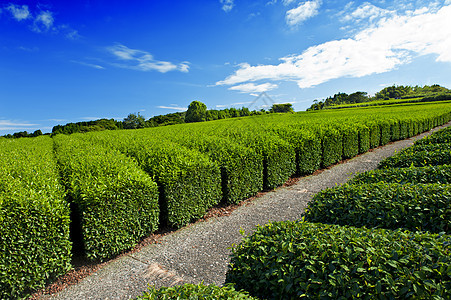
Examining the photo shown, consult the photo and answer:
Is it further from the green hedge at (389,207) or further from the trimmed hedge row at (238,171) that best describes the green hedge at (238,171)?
the green hedge at (389,207)

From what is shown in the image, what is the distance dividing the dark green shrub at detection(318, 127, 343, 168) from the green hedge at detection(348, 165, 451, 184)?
21.2ft

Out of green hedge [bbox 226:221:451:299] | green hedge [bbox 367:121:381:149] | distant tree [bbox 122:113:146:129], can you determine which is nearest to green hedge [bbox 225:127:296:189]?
green hedge [bbox 226:221:451:299]

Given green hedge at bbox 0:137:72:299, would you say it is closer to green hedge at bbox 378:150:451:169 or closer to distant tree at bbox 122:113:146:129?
green hedge at bbox 378:150:451:169

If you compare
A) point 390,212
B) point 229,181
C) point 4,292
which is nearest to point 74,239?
point 4,292

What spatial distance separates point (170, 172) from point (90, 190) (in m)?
1.92

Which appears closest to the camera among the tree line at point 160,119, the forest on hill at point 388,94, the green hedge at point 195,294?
the green hedge at point 195,294

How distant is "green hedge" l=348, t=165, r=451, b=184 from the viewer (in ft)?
17.4

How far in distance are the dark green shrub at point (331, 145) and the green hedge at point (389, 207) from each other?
7.97m

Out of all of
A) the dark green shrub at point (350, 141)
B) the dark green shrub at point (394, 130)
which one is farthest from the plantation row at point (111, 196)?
the dark green shrub at point (394, 130)

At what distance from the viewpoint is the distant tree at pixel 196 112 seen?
232 ft

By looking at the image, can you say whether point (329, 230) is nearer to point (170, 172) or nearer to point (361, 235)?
point (361, 235)

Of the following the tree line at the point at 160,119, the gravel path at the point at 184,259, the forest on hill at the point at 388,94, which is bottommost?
the gravel path at the point at 184,259

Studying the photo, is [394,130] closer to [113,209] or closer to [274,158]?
[274,158]

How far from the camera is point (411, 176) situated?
5.45m
